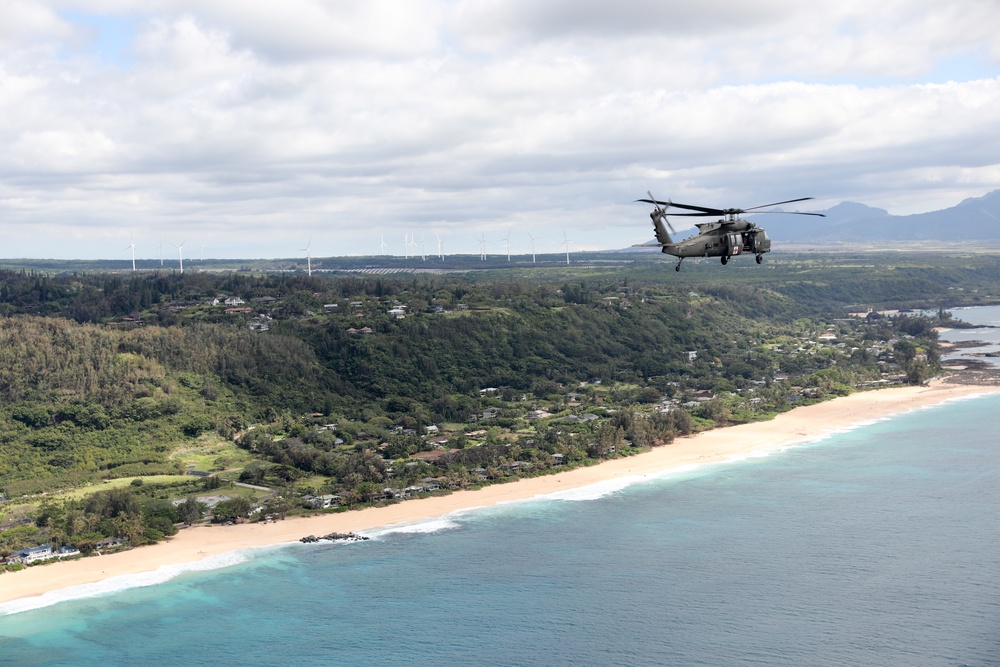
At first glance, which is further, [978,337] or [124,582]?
[978,337]

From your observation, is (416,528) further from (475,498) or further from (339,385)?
(339,385)

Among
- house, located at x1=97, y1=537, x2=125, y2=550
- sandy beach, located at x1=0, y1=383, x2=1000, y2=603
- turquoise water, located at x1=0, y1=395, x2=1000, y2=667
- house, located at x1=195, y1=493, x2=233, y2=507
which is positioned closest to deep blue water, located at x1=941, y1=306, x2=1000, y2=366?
sandy beach, located at x1=0, y1=383, x2=1000, y2=603

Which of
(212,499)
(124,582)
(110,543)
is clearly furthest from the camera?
(212,499)

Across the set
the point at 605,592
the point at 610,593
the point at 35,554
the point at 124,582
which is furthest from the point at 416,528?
the point at 35,554

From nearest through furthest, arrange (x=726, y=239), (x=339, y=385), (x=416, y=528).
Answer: (x=726, y=239) → (x=416, y=528) → (x=339, y=385)

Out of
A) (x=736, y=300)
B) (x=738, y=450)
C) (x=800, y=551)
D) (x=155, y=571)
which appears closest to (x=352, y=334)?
(x=738, y=450)

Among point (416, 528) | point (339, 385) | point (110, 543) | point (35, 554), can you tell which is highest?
point (339, 385)

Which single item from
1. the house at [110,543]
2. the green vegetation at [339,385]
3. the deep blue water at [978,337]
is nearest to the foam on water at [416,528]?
the green vegetation at [339,385]

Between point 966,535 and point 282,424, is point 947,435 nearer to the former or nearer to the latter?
point 966,535
